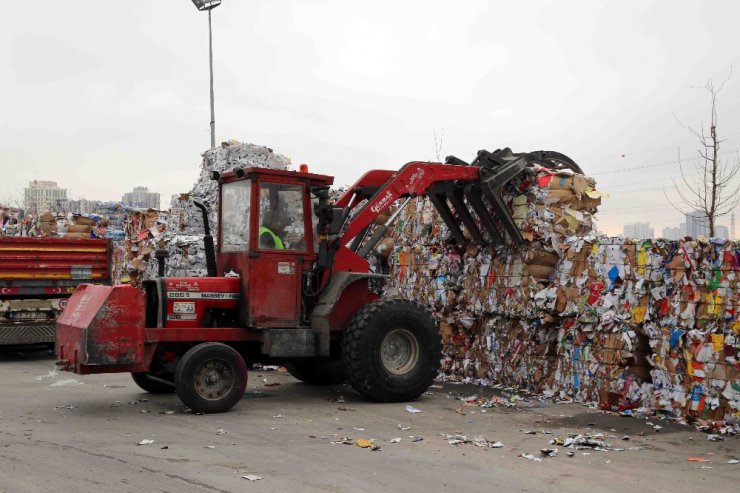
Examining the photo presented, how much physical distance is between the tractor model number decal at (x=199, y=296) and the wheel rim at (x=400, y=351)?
1.88 m

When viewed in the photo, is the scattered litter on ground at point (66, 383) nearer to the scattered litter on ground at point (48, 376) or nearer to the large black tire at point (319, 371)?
the scattered litter on ground at point (48, 376)

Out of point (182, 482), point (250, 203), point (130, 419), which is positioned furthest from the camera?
point (250, 203)

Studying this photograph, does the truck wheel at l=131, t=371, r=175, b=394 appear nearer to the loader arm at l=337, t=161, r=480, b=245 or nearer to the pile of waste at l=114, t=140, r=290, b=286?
the loader arm at l=337, t=161, r=480, b=245

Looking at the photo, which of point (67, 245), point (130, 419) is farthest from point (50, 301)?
point (130, 419)

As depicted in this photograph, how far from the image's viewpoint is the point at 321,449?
7414mm

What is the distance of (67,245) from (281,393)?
261 inches

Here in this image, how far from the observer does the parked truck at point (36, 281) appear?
14.8 meters

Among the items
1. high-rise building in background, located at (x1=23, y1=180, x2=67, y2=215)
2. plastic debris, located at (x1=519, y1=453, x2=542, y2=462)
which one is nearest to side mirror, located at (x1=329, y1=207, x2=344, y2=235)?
plastic debris, located at (x1=519, y1=453, x2=542, y2=462)

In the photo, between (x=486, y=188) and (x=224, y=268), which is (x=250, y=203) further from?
(x=486, y=188)

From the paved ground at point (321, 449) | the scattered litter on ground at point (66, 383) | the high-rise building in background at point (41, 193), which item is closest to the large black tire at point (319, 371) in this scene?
the paved ground at point (321, 449)

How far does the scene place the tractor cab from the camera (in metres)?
9.84

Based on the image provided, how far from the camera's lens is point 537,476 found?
651 cm

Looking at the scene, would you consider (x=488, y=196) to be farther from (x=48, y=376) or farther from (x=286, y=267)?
(x=48, y=376)

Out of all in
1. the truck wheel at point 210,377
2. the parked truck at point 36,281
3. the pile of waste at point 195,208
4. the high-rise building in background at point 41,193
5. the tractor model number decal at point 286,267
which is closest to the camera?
the truck wheel at point 210,377
